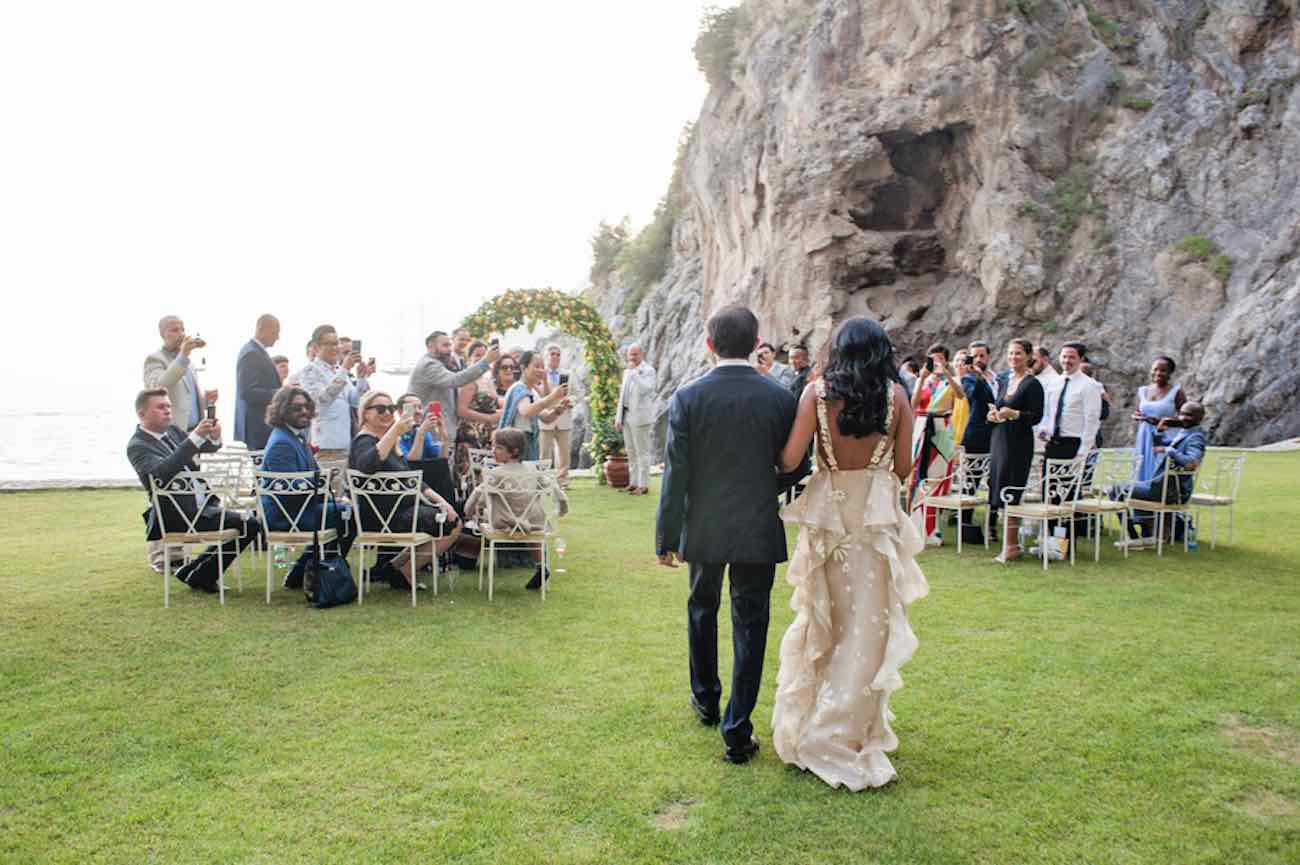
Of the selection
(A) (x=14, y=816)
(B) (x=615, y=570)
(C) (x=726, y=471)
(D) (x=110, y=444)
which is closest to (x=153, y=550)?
(B) (x=615, y=570)

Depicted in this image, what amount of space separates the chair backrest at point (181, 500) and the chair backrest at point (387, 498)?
1.06 meters

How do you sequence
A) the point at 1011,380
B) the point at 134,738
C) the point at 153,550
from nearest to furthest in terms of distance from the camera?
the point at 134,738 → the point at 153,550 → the point at 1011,380

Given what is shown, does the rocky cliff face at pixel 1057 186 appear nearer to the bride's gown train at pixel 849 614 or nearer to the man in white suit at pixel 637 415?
the man in white suit at pixel 637 415

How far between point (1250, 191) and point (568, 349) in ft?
94.8

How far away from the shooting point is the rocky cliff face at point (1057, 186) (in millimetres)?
20609

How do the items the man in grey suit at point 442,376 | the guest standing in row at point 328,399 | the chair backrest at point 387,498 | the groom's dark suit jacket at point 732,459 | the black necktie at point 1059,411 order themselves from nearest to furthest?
the groom's dark suit jacket at point 732,459 → the chair backrest at point 387,498 → the guest standing in row at point 328,399 → the man in grey suit at point 442,376 → the black necktie at point 1059,411

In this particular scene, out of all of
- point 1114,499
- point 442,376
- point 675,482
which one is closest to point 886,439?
point 675,482

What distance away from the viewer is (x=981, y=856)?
3115 millimetres

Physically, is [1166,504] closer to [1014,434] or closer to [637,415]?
[1014,434]

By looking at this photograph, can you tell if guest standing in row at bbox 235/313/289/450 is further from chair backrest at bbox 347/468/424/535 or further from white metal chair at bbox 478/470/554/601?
white metal chair at bbox 478/470/554/601

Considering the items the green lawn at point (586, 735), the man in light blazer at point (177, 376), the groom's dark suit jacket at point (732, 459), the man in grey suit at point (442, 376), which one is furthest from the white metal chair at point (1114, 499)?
the man in light blazer at point (177, 376)

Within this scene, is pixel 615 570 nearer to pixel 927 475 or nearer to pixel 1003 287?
pixel 927 475

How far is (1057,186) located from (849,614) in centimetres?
2296

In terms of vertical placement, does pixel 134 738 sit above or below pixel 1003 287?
below
